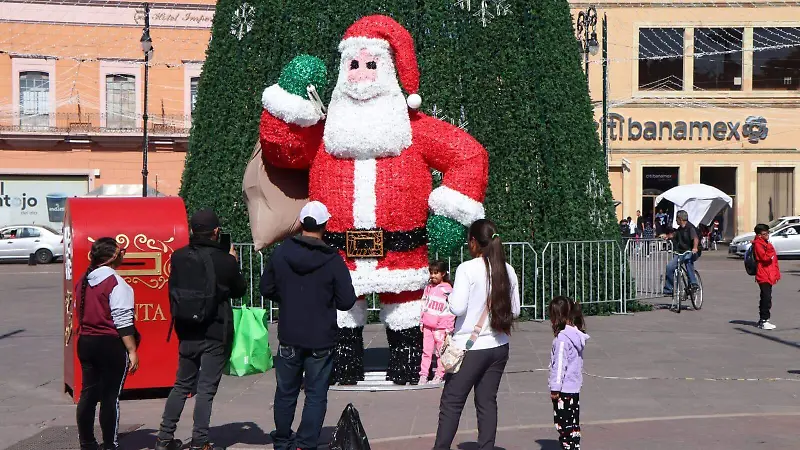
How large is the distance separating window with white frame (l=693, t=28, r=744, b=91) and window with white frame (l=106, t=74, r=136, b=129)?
66.8 ft

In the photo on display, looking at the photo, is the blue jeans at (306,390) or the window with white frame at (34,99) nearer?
the blue jeans at (306,390)

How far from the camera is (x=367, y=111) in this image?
8438 millimetres

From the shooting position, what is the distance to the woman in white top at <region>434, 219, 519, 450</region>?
6129 millimetres

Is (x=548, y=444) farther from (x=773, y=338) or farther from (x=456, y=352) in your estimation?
(x=773, y=338)

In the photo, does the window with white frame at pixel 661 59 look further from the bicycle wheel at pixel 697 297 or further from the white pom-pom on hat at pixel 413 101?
the white pom-pom on hat at pixel 413 101

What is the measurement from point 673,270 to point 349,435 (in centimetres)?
1055

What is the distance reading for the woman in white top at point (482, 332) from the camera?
6.13 metres

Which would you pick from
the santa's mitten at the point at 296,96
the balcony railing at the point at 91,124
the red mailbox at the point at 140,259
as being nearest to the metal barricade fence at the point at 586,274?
the santa's mitten at the point at 296,96

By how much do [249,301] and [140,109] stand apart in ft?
80.5

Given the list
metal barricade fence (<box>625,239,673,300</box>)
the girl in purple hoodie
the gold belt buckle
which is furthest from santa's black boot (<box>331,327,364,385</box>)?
metal barricade fence (<box>625,239,673,300</box>)

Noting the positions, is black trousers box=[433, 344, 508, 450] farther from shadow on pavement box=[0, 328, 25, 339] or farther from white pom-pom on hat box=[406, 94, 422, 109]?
shadow on pavement box=[0, 328, 25, 339]

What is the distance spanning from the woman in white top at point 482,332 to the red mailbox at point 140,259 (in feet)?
10.3

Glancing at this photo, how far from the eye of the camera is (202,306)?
21.5 ft

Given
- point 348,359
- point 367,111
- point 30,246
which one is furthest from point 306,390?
point 30,246
